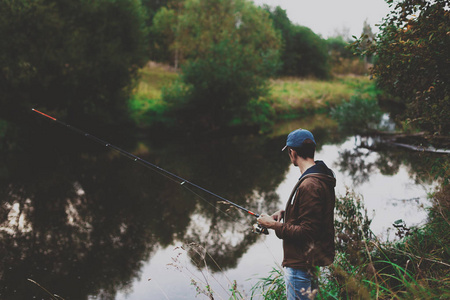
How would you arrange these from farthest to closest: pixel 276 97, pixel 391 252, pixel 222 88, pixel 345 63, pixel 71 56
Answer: pixel 345 63 < pixel 276 97 < pixel 222 88 < pixel 71 56 < pixel 391 252

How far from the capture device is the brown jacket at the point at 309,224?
303 centimetres

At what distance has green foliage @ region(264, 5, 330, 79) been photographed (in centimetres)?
5222

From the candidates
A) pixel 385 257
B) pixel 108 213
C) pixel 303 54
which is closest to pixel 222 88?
pixel 108 213

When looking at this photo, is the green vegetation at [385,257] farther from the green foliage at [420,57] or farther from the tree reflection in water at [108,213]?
the tree reflection in water at [108,213]

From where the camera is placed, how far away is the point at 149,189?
480 inches

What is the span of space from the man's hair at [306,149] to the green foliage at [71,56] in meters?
17.8

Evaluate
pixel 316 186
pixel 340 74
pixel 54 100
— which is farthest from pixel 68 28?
pixel 340 74

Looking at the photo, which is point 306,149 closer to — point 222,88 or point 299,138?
point 299,138

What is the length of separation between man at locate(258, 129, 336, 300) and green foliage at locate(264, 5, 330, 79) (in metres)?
48.6

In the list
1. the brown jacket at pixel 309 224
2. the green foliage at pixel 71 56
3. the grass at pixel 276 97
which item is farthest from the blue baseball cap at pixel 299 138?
the grass at pixel 276 97

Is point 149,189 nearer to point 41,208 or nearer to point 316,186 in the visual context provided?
point 41,208

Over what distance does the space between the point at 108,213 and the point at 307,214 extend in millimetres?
7720

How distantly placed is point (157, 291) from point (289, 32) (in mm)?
54433

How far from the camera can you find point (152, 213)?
9.88 meters
